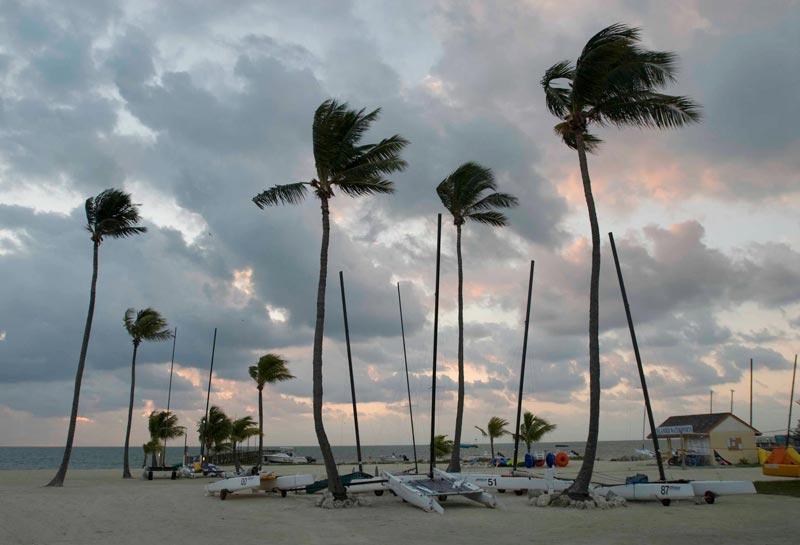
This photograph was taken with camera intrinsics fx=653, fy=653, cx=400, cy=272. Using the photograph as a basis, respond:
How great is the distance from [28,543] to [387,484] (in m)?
10.5

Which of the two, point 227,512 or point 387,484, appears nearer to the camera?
point 227,512

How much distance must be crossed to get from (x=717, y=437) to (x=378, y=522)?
33441 millimetres

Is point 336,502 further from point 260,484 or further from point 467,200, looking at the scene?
point 467,200

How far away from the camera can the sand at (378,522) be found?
12531 mm

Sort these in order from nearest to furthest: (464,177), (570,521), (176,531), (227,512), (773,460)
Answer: (176,531), (570,521), (227,512), (773,460), (464,177)

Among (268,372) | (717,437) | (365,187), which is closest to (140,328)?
(268,372)

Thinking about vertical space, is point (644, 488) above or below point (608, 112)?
below

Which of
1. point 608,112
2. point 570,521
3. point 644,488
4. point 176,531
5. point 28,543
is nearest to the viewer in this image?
point 28,543

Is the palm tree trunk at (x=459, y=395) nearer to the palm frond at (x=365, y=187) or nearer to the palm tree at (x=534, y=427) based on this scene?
the palm frond at (x=365, y=187)

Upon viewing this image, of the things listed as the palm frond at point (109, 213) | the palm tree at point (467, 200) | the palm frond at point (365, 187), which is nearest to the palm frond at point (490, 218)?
the palm tree at point (467, 200)

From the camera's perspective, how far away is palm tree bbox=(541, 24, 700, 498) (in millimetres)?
18172

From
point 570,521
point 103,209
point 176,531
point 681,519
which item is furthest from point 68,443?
point 681,519

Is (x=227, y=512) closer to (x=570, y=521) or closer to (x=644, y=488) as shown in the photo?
(x=570, y=521)

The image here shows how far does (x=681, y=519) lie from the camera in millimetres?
15078
